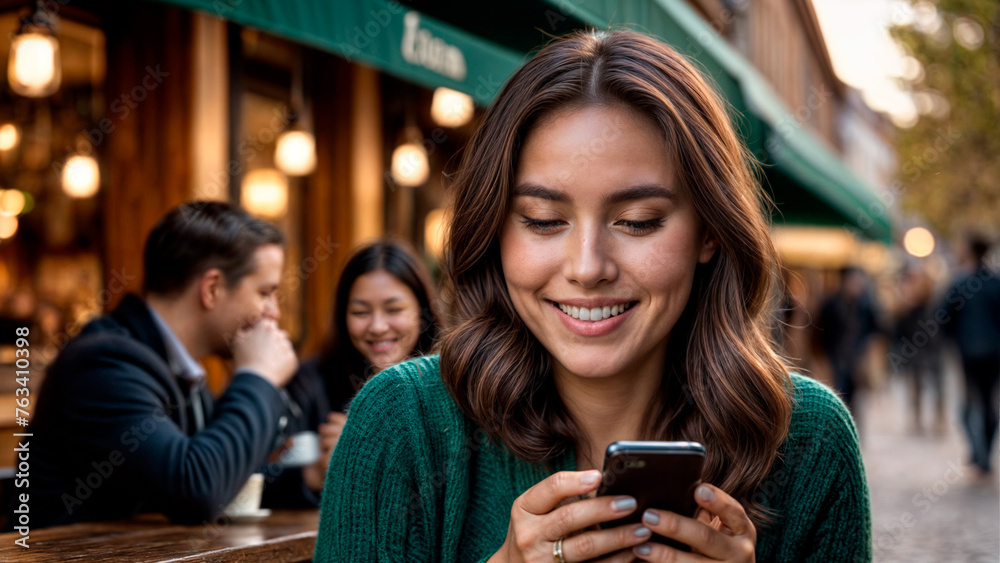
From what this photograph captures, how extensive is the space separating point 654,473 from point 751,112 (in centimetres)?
569

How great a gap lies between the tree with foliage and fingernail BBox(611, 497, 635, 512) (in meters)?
12.3

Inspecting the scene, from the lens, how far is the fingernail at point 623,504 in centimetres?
134

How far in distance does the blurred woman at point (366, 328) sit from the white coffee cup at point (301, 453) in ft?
1.70

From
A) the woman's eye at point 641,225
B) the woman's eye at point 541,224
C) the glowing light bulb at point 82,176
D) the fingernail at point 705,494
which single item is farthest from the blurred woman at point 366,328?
the glowing light bulb at point 82,176

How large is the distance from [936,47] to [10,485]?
604 inches

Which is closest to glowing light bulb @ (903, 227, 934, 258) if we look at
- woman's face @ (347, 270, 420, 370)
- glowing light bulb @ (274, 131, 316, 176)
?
glowing light bulb @ (274, 131, 316, 176)

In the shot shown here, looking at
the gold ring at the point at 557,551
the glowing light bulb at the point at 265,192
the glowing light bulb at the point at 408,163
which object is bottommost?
the gold ring at the point at 557,551

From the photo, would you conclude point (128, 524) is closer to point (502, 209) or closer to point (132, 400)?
point (132, 400)

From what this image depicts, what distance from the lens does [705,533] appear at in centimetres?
138

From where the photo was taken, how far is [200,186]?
5.33 meters

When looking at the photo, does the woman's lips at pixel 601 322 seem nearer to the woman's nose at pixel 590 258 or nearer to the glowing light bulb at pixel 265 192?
the woman's nose at pixel 590 258

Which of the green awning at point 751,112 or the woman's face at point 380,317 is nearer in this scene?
the woman's face at point 380,317

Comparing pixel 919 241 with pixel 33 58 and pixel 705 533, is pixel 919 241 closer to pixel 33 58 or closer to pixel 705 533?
pixel 33 58

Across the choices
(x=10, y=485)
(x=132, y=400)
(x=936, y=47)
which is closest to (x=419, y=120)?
(x=10, y=485)
